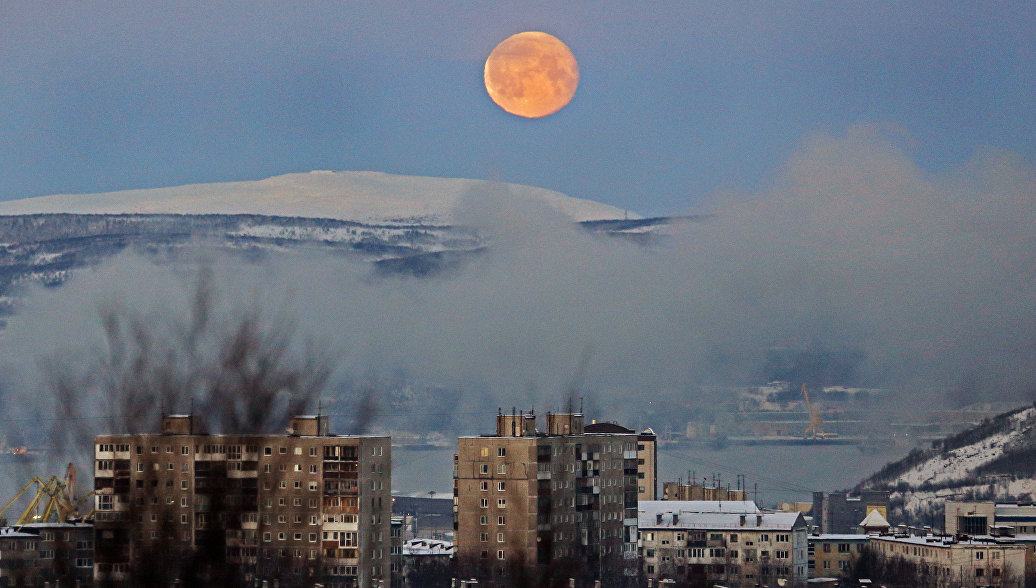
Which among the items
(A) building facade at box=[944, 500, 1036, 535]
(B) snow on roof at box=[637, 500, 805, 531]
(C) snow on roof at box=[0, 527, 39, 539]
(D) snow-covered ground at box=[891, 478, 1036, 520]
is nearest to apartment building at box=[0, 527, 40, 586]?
(C) snow on roof at box=[0, 527, 39, 539]

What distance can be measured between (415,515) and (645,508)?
63.3 meters

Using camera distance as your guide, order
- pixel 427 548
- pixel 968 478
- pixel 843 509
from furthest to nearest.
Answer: pixel 968 478
pixel 843 509
pixel 427 548

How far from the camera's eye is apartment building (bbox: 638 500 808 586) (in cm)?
8306

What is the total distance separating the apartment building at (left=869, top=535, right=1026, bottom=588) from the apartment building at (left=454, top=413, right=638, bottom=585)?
18.2m

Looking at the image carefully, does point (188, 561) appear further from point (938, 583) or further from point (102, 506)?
point (938, 583)

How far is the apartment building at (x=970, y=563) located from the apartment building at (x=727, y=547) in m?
5.54

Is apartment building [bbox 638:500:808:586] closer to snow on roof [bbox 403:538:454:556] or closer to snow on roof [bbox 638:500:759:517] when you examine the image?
snow on roof [bbox 638:500:759:517]

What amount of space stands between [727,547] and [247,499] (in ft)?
97.3

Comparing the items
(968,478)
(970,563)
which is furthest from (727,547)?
(968,478)

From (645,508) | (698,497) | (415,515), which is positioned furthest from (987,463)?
(645,508)

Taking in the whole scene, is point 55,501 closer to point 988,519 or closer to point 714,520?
point 714,520

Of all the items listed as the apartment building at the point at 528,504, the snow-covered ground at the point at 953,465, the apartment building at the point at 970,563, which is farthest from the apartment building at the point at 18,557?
the snow-covered ground at the point at 953,465

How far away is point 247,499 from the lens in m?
61.2

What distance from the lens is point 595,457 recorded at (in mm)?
73812
